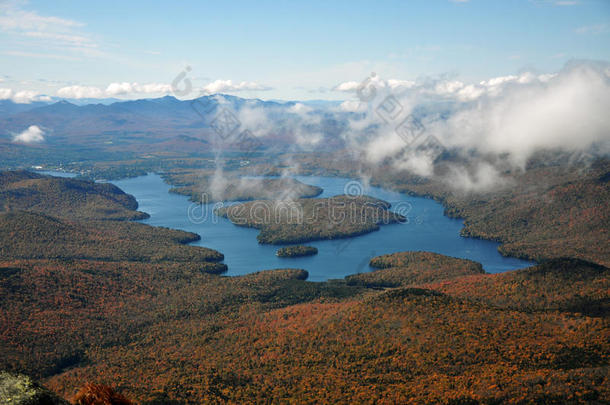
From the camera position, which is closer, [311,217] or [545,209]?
[545,209]

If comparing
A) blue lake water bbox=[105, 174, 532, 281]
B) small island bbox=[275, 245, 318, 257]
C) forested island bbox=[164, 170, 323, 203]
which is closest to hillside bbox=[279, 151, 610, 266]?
blue lake water bbox=[105, 174, 532, 281]

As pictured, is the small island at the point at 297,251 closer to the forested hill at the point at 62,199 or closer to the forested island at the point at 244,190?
the forested hill at the point at 62,199

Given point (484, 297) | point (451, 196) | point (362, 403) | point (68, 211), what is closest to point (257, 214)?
point (68, 211)

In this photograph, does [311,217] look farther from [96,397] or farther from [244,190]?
[96,397]

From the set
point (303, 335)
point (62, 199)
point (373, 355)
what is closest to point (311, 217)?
point (62, 199)

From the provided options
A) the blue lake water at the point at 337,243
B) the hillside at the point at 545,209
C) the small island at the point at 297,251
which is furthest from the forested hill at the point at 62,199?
the hillside at the point at 545,209
